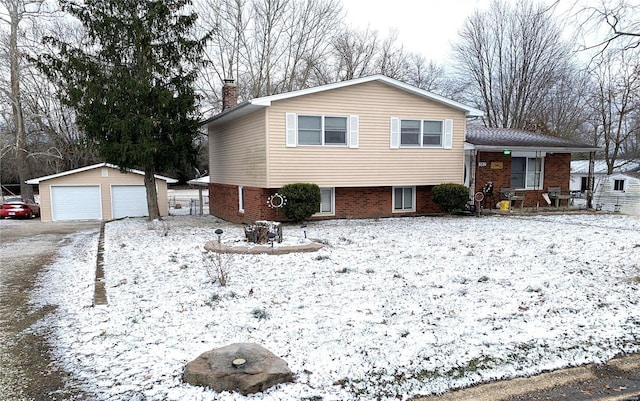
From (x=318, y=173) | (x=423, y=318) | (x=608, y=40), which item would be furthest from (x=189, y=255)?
(x=608, y=40)

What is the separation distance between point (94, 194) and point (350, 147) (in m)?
14.7

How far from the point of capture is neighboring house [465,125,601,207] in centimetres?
1618

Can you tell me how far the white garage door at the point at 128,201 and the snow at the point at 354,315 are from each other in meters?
14.0

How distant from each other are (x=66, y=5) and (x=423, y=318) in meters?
16.2

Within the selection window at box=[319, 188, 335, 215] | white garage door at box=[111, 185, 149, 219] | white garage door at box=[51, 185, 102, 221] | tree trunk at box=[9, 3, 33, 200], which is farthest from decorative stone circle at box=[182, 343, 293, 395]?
tree trunk at box=[9, 3, 33, 200]

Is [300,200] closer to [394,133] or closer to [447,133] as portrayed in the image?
[394,133]

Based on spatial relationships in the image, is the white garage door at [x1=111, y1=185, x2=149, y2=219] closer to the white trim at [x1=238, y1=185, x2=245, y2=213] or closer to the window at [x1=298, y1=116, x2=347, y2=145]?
the white trim at [x1=238, y1=185, x2=245, y2=213]

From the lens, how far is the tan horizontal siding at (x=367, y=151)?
13.3 meters

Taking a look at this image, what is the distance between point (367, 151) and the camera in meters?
14.4

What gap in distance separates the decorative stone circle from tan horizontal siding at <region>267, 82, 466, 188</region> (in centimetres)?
969

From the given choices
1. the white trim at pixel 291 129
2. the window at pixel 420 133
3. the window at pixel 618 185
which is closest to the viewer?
the white trim at pixel 291 129

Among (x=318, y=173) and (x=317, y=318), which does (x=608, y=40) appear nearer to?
(x=317, y=318)

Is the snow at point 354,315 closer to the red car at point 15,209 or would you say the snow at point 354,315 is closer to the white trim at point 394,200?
the white trim at point 394,200

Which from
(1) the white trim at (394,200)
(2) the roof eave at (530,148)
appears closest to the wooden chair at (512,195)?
(2) the roof eave at (530,148)
